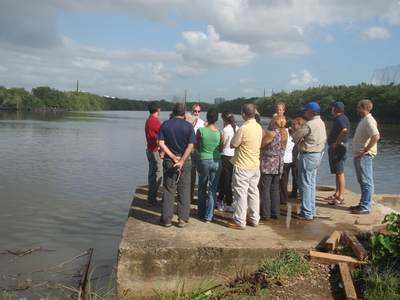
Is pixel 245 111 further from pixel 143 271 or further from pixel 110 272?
pixel 110 272

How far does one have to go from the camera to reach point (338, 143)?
7.01 m

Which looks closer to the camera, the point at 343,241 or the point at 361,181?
the point at 343,241

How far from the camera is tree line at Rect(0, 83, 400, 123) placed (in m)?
64.4

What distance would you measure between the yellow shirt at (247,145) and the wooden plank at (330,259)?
4.60 ft

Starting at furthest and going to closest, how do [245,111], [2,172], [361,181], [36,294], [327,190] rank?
1. [2,172]
2. [327,190]
3. [361,181]
4. [245,111]
5. [36,294]

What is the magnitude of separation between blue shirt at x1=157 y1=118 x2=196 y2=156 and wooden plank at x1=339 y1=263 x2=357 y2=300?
2.47 m

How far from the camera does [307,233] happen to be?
555 cm

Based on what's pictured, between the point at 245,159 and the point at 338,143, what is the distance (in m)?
2.41

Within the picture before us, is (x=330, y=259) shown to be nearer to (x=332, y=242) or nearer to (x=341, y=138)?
(x=332, y=242)

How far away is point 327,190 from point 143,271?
5519mm

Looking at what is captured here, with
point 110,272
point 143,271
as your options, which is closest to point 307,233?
point 143,271

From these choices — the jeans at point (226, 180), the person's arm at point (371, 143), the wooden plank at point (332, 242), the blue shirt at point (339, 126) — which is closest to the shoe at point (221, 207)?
the jeans at point (226, 180)

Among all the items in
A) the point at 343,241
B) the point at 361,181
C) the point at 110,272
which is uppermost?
the point at 361,181

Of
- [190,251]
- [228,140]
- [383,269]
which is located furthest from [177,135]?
[383,269]
